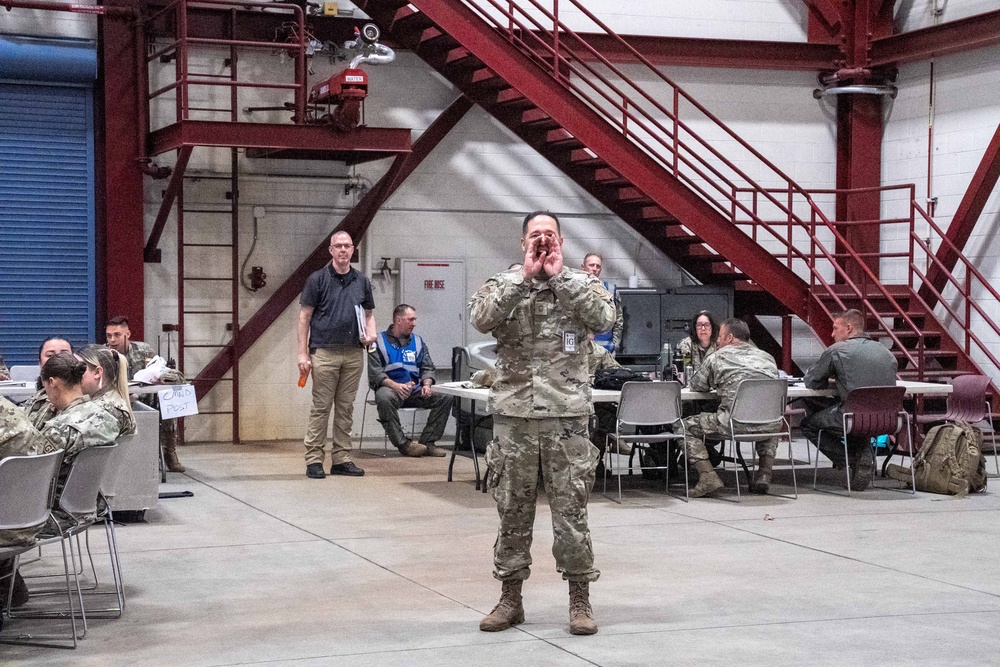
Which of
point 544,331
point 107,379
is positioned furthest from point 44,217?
point 544,331

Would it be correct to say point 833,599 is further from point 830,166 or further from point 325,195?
point 830,166

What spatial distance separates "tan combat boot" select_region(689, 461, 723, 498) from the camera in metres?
8.91

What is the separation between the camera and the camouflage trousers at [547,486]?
16.8 ft

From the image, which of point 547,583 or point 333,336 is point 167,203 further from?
point 547,583

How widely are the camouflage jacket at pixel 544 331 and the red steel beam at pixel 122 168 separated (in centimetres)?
714

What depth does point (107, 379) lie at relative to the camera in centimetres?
585

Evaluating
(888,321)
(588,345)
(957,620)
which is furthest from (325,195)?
(957,620)

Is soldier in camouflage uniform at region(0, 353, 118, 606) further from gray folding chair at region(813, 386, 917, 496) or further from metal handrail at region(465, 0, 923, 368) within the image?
metal handrail at region(465, 0, 923, 368)

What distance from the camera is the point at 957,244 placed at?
12.5 metres

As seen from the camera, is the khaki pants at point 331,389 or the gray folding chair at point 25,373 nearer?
the khaki pants at point 331,389

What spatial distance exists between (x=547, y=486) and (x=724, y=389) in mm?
3978

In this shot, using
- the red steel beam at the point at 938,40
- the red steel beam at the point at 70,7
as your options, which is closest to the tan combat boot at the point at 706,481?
the red steel beam at the point at 938,40

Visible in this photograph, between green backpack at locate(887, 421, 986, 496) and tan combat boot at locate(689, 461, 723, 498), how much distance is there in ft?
5.39

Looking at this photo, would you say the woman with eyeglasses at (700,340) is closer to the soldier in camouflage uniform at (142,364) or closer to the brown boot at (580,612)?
the soldier in camouflage uniform at (142,364)
